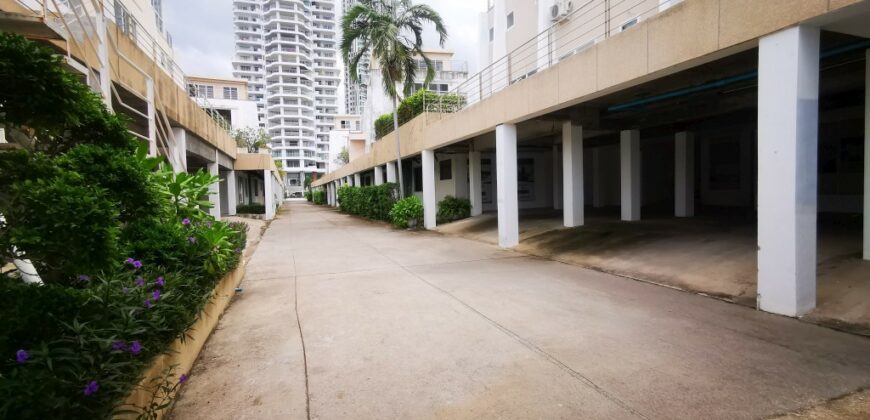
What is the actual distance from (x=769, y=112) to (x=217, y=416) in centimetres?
599

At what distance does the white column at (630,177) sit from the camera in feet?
37.9

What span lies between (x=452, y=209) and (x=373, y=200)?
4.98 m

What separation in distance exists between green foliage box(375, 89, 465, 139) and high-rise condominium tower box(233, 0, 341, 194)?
6680 cm

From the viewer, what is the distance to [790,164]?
4.35 meters

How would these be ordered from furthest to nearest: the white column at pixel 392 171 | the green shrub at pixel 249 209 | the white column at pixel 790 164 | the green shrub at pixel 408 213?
the green shrub at pixel 249 209 < the white column at pixel 392 171 < the green shrub at pixel 408 213 < the white column at pixel 790 164

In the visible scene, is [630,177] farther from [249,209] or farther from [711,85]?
[249,209]

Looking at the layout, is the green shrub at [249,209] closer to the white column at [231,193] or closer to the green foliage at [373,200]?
the white column at [231,193]

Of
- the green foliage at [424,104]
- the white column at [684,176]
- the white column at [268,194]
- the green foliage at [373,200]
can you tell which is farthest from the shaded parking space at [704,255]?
the white column at [268,194]

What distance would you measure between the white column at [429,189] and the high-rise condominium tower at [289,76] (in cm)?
6971

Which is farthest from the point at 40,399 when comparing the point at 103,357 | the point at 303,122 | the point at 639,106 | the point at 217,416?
the point at 303,122

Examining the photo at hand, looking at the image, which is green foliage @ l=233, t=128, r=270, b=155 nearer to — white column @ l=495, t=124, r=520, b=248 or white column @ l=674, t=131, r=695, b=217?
white column @ l=495, t=124, r=520, b=248

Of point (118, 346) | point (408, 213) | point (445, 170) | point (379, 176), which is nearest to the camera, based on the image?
point (118, 346)

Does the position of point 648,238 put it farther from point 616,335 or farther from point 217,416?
point 217,416

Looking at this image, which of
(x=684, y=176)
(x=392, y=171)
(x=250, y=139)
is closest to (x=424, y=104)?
(x=392, y=171)
